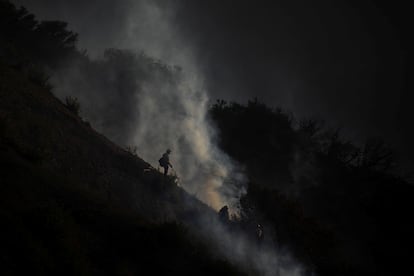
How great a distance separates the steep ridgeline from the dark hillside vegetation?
10827 millimetres

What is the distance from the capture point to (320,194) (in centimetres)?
5019

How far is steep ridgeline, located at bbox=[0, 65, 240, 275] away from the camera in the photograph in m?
8.01

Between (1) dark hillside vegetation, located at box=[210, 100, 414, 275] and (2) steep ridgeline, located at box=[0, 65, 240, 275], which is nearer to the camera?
(2) steep ridgeline, located at box=[0, 65, 240, 275]

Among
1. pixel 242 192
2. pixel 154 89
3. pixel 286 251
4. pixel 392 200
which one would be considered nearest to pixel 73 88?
pixel 154 89

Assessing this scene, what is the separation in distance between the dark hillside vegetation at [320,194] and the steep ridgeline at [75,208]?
1083 centimetres

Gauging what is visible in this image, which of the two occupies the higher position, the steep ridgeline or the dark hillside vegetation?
the dark hillside vegetation

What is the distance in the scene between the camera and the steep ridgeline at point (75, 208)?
26.3 ft

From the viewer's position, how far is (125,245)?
10.2 m

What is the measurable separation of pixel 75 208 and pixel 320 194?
1747 inches

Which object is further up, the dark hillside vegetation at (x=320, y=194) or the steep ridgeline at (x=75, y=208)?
the dark hillside vegetation at (x=320, y=194)

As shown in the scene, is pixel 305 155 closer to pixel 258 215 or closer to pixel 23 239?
pixel 258 215

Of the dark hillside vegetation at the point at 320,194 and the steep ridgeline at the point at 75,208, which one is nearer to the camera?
the steep ridgeline at the point at 75,208

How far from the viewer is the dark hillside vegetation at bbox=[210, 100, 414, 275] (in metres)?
28.7

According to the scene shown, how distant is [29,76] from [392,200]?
47.6 metres
